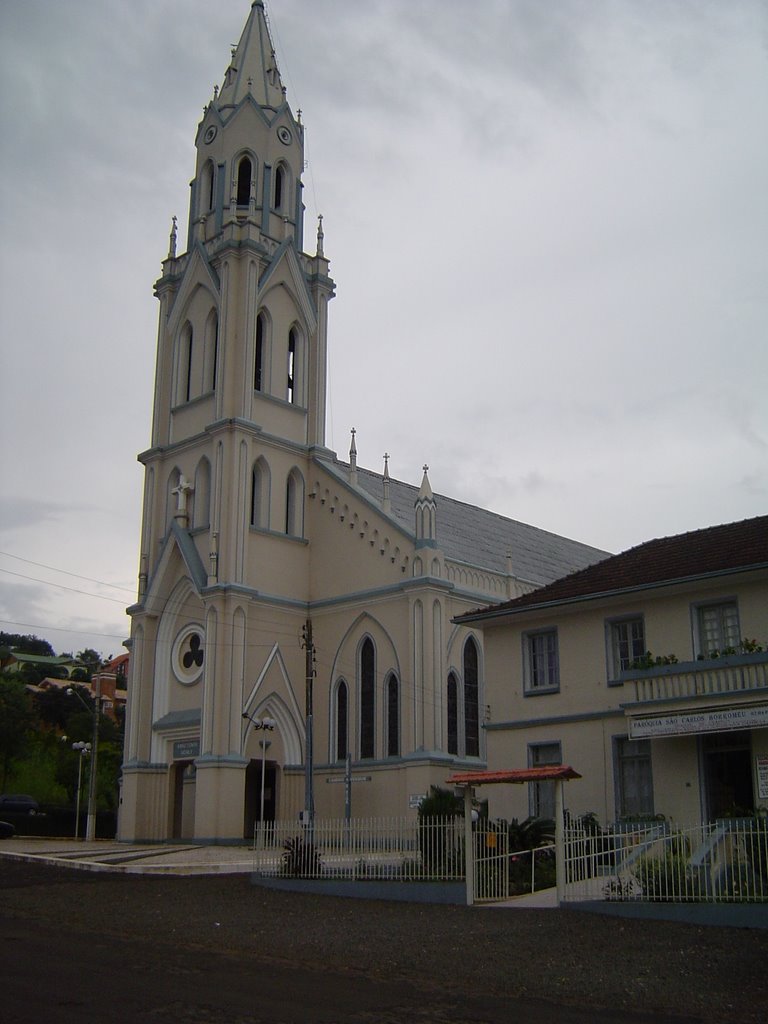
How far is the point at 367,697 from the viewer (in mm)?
43188

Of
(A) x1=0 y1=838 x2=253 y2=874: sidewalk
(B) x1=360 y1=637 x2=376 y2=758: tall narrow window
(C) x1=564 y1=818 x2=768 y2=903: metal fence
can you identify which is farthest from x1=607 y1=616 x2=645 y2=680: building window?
(B) x1=360 y1=637 x2=376 y2=758: tall narrow window

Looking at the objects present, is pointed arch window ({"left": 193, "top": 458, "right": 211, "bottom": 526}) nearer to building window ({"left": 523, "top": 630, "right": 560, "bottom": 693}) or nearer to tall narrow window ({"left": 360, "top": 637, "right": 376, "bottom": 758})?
tall narrow window ({"left": 360, "top": 637, "right": 376, "bottom": 758})

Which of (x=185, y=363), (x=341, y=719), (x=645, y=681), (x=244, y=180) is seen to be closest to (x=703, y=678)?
(x=645, y=681)

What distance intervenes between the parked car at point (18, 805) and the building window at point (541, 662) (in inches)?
1299

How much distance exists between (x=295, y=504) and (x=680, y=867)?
2953 centimetres

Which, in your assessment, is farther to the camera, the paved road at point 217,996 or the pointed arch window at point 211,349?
the pointed arch window at point 211,349

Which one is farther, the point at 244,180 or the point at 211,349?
the point at 244,180

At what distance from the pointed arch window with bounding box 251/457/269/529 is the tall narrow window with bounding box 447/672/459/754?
31.0 feet

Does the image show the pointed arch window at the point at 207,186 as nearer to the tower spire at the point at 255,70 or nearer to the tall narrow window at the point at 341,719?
the tower spire at the point at 255,70

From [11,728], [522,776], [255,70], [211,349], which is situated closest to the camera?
[522,776]

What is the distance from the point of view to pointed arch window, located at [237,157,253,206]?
165 ft

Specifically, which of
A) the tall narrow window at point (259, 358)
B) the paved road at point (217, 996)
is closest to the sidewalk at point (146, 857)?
the paved road at point (217, 996)

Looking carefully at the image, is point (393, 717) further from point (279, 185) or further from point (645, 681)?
point (279, 185)

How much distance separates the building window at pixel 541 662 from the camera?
29.1 m
